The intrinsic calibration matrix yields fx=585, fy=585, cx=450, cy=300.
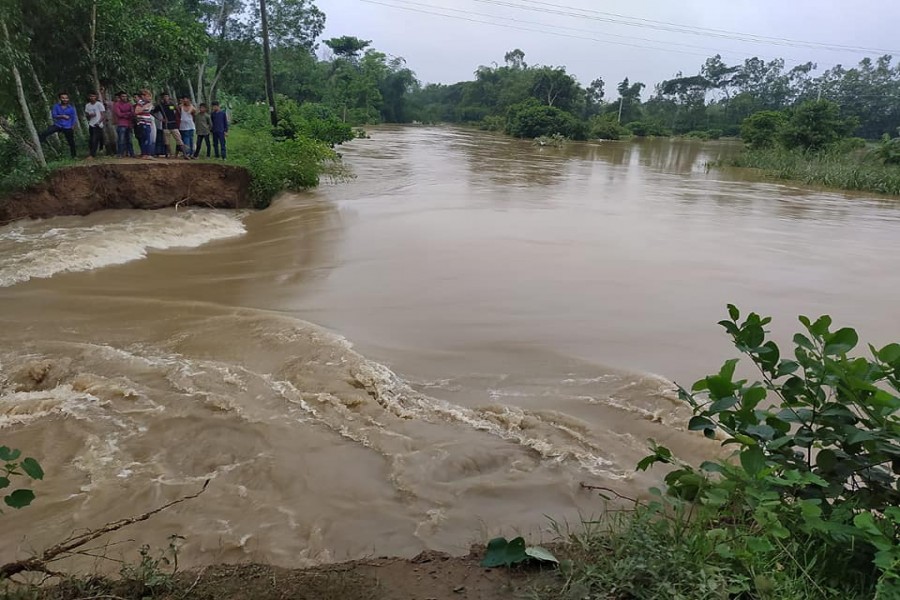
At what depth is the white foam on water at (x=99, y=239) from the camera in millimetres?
8211

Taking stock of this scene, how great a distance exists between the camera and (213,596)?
6.62 feet

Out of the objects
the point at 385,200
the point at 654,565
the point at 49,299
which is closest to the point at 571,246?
the point at 385,200

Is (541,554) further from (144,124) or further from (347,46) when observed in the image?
(347,46)

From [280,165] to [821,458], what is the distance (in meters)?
13.2

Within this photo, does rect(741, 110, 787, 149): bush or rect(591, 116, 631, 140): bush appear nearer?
rect(741, 110, 787, 149): bush

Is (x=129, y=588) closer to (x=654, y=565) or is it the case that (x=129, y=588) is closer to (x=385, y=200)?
(x=654, y=565)

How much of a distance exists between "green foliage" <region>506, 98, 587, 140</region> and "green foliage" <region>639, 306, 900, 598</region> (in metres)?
47.7

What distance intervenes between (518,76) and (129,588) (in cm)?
7431

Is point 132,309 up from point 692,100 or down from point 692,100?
down

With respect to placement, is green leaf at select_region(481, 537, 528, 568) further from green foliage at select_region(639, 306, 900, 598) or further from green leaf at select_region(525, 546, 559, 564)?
green foliage at select_region(639, 306, 900, 598)

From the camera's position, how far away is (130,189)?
1139cm

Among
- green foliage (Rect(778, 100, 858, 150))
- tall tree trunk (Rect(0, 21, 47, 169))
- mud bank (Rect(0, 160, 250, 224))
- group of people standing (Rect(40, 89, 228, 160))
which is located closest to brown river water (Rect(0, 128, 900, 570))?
mud bank (Rect(0, 160, 250, 224))

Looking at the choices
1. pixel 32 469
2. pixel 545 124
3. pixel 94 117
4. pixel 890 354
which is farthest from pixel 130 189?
pixel 545 124

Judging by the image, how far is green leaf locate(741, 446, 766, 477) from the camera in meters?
2.03
